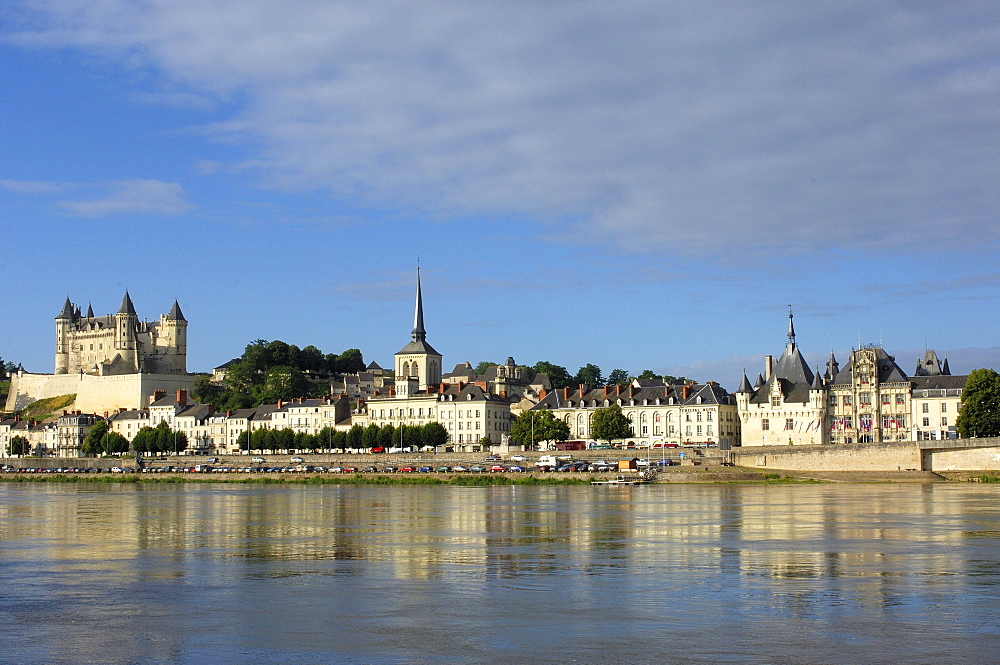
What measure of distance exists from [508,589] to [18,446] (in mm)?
130463

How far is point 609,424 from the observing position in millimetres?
100500

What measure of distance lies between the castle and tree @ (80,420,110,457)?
1909 centimetres

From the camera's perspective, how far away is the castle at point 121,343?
512 ft

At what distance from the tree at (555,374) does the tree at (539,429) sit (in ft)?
146

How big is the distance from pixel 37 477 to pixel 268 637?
90.7 metres

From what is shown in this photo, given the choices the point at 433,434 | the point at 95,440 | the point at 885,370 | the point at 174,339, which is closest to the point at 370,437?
the point at 433,434

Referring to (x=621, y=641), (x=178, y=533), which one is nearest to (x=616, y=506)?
(x=178, y=533)

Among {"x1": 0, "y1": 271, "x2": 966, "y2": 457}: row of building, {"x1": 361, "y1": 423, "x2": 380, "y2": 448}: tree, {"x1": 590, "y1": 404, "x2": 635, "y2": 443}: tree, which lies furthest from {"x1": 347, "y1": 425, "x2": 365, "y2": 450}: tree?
{"x1": 590, "y1": 404, "x2": 635, "y2": 443}: tree

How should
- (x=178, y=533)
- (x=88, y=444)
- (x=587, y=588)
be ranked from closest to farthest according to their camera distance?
(x=587, y=588), (x=178, y=533), (x=88, y=444)

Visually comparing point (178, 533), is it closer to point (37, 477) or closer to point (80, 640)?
point (80, 640)

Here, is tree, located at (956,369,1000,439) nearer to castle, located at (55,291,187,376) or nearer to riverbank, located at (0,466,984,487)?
riverbank, located at (0,466,984,487)

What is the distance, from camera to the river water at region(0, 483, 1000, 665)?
50.9 ft

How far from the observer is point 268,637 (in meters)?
16.4

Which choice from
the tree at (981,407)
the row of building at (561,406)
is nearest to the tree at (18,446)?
the row of building at (561,406)
